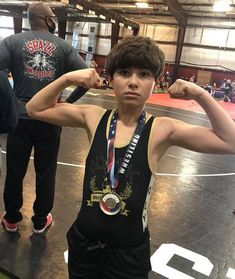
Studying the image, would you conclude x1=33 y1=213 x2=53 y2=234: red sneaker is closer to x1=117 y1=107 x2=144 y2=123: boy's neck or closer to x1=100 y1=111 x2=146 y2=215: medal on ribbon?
x1=100 y1=111 x2=146 y2=215: medal on ribbon

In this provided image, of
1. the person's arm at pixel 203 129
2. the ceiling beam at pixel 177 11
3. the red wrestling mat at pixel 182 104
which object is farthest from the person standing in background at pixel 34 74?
the ceiling beam at pixel 177 11

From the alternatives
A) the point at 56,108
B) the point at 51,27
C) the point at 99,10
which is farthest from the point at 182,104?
the point at 56,108

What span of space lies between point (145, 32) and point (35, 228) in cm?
2534

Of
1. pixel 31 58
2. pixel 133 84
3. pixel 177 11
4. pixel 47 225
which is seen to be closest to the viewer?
pixel 133 84

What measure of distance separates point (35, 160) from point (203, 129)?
5.19 ft

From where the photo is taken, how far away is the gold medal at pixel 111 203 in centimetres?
136

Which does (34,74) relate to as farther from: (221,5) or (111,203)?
(221,5)

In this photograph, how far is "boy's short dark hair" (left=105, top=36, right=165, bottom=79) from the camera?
1.33 metres

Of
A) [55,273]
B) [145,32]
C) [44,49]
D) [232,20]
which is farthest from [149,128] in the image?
[145,32]

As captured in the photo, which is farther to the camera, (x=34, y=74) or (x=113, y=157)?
(x=34, y=74)

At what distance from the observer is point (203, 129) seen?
1.43 m

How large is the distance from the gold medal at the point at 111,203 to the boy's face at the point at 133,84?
15.7 inches

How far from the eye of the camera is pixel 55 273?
7.70 ft

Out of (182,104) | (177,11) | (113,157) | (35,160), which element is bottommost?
(182,104)
